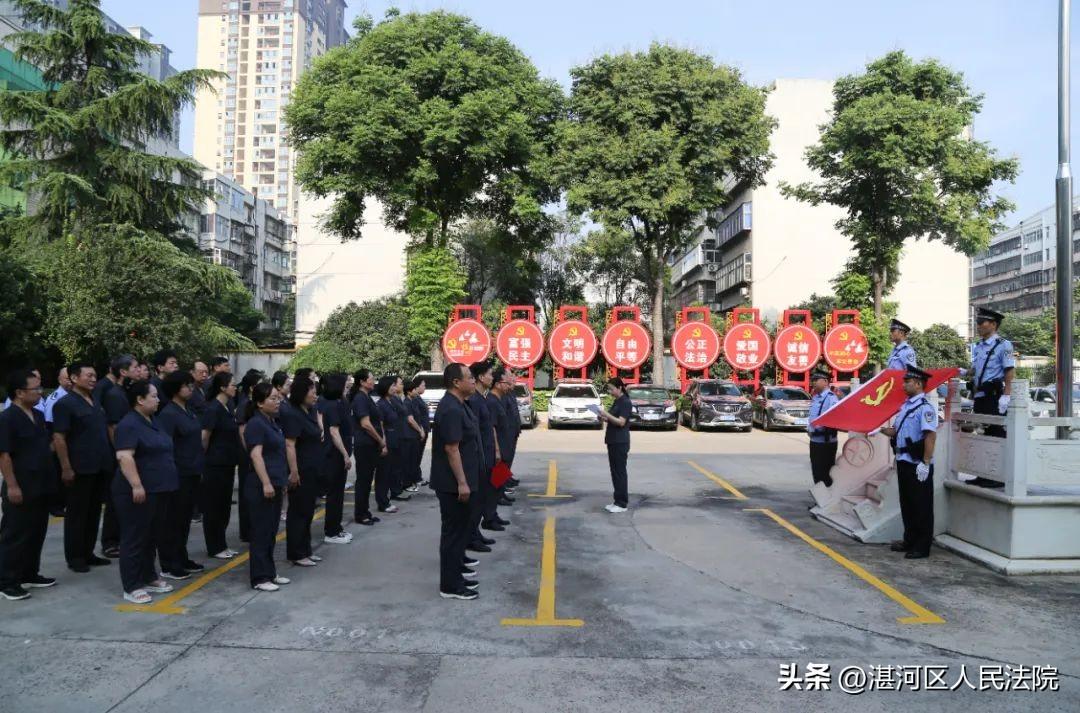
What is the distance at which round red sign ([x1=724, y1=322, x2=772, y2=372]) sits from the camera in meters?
26.6

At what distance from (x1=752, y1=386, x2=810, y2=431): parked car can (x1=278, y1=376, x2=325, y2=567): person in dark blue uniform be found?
1820cm

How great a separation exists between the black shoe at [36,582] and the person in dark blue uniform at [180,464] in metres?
0.82

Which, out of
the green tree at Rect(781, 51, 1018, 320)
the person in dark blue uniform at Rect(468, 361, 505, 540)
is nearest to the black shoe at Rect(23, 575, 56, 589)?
the person in dark blue uniform at Rect(468, 361, 505, 540)

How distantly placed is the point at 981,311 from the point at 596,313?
105 feet

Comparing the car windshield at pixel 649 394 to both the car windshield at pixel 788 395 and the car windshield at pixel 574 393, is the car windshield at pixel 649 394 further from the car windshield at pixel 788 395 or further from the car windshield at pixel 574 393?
the car windshield at pixel 788 395

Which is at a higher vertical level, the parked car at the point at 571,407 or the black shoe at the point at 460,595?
the parked car at the point at 571,407

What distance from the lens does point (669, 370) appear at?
125 ft

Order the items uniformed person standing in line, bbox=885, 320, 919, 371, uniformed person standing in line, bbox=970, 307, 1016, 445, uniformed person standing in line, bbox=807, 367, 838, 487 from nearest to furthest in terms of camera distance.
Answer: uniformed person standing in line, bbox=970, 307, 1016, 445 → uniformed person standing in line, bbox=885, 320, 919, 371 → uniformed person standing in line, bbox=807, 367, 838, 487

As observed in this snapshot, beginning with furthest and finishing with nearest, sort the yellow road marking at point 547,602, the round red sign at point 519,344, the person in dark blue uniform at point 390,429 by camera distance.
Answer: the round red sign at point 519,344 < the person in dark blue uniform at point 390,429 < the yellow road marking at point 547,602

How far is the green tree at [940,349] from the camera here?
36156mm

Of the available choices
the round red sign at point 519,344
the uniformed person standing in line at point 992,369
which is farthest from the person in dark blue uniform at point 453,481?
the round red sign at point 519,344

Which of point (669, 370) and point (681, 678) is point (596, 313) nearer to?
point (669, 370)

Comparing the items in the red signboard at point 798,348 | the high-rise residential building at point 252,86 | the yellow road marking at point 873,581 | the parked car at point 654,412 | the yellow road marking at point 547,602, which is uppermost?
the high-rise residential building at point 252,86

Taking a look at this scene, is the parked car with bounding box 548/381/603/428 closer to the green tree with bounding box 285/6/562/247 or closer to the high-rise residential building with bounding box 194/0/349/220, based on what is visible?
the green tree with bounding box 285/6/562/247
